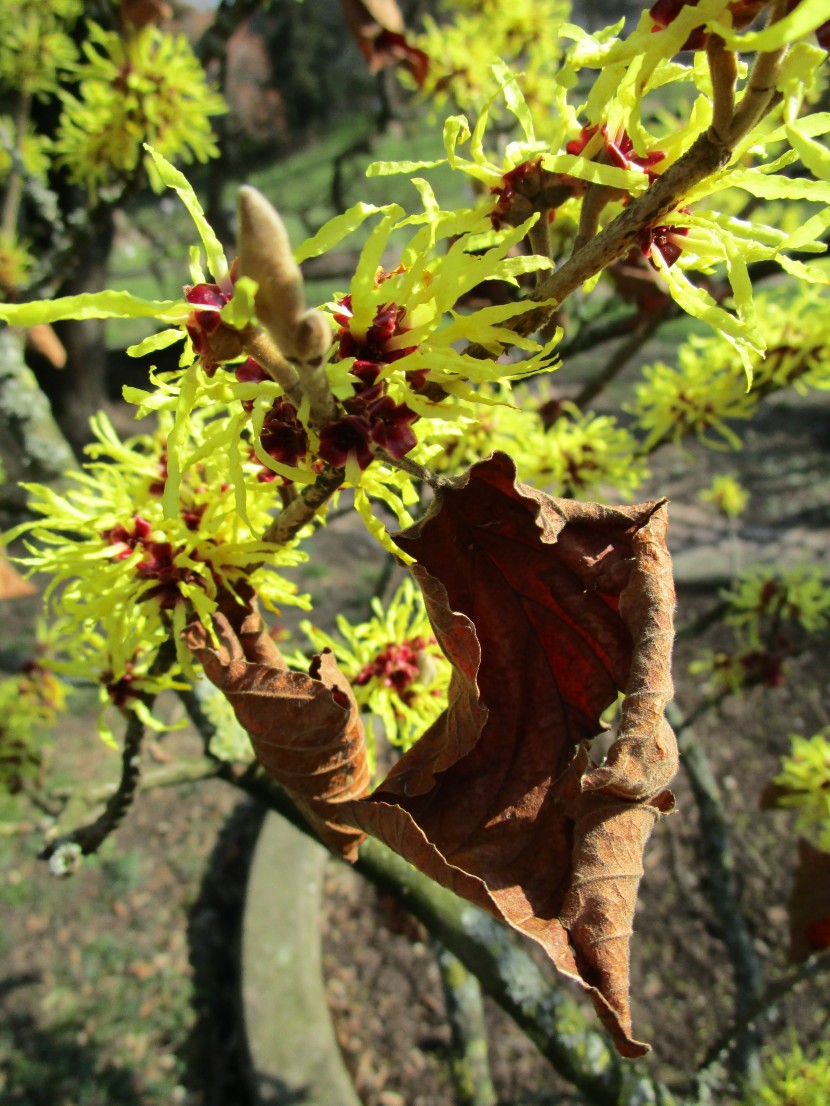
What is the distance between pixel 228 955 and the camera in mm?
2592

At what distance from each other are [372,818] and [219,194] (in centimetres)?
316

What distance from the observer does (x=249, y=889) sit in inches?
99.0

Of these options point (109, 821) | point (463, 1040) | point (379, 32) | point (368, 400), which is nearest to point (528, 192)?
point (368, 400)

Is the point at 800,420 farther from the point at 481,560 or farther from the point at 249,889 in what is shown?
the point at 481,560

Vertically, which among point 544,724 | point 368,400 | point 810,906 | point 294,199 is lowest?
point 294,199

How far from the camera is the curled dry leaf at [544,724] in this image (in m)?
0.52

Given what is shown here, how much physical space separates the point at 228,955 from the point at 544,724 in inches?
93.1

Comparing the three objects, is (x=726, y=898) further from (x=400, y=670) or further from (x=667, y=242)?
(x=667, y=242)

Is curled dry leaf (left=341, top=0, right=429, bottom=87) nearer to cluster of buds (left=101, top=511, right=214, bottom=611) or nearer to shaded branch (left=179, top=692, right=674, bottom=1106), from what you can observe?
cluster of buds (left=101, top=511, right=214, bottom=611)

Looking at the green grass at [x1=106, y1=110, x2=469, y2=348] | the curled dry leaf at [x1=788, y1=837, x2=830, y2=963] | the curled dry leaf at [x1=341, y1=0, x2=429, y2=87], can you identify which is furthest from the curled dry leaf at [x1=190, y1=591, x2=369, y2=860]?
the green grass at [x1=106, y1=110, x2=469, y2=348]

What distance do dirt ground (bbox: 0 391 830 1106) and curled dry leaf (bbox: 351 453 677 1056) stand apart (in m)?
1.51

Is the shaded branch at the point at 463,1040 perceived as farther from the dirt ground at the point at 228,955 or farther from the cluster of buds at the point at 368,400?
the cluster of buds at the point at 368,400

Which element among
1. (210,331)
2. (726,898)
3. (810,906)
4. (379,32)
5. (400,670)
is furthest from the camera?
(726,898)

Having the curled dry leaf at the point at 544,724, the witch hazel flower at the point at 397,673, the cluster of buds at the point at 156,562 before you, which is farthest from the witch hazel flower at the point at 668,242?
the witch hazel flower at the point at 397,673
